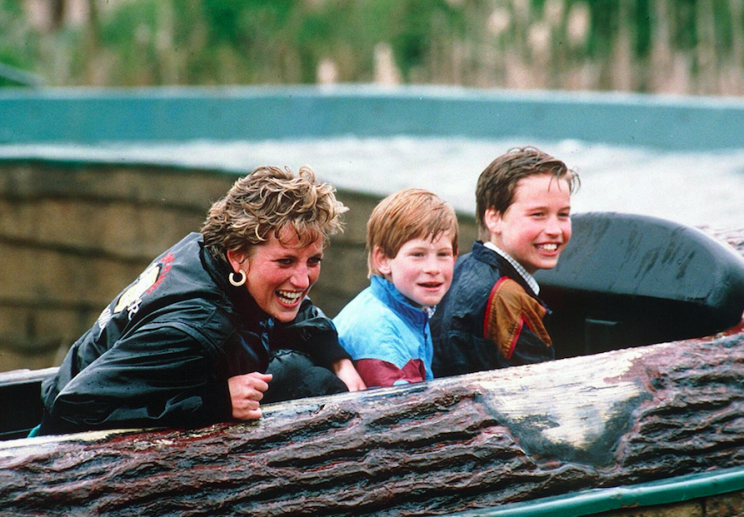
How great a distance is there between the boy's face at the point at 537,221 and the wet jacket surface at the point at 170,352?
722 millimetres

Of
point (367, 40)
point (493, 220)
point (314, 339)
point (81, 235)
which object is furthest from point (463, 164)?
point (314, 339)

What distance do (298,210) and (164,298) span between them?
30 cm

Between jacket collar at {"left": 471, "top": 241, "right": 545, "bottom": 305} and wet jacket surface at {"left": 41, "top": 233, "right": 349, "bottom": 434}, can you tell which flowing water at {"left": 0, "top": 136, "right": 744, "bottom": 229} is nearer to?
jacket collar at {"left": 471, "top": 241, "right": 545, "bottom": 305}

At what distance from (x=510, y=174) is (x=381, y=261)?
400 millimetres

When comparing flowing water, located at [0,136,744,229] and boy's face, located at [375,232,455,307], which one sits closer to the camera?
boy's face, located at [375,232,455,307]

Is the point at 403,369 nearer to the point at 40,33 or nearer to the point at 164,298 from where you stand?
the point at 164,298

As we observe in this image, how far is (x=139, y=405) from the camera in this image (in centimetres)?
157

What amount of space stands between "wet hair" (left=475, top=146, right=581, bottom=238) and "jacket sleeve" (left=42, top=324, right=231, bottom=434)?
95 cm

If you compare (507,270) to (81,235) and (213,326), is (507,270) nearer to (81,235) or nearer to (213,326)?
(213,326)

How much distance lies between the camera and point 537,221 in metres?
2.21

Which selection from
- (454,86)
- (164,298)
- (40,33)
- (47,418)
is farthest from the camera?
(40,33)

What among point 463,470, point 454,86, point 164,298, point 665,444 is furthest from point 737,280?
point 454,86

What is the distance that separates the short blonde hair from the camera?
204 cm

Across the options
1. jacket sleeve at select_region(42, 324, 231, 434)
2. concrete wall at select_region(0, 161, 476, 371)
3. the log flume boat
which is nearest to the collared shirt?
the log flume boat
